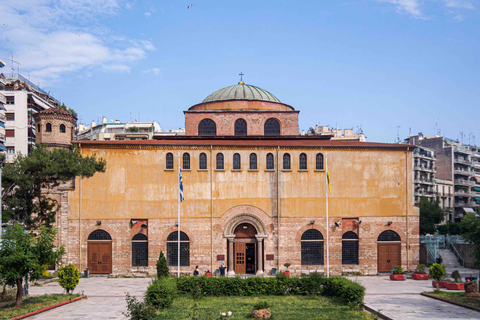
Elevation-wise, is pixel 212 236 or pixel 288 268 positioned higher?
pixel 212 236

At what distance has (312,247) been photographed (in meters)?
32.5

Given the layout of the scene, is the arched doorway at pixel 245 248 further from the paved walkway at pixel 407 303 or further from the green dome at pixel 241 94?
the green dome at pixel 241 94

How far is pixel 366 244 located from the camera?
32656 mm

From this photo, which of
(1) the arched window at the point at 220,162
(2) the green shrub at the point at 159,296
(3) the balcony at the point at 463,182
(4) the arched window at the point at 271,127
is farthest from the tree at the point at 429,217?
(2) the green shrub at the point at 159,296

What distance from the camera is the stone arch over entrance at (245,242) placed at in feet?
106

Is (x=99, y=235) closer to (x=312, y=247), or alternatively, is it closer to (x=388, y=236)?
(x=312, y=247)

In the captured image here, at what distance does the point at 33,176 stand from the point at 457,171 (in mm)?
69342

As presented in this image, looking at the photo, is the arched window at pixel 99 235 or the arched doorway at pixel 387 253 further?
the arched doorway at pixel 387 253

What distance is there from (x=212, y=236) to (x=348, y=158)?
1143cm

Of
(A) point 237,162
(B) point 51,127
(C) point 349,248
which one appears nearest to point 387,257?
(C) point 349,248

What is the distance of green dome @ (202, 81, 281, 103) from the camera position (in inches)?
1658

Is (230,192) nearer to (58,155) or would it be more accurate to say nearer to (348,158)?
(348,158)

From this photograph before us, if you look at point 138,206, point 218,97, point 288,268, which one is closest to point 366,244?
point 288,268

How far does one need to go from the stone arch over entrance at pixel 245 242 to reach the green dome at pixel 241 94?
13.3 meters
